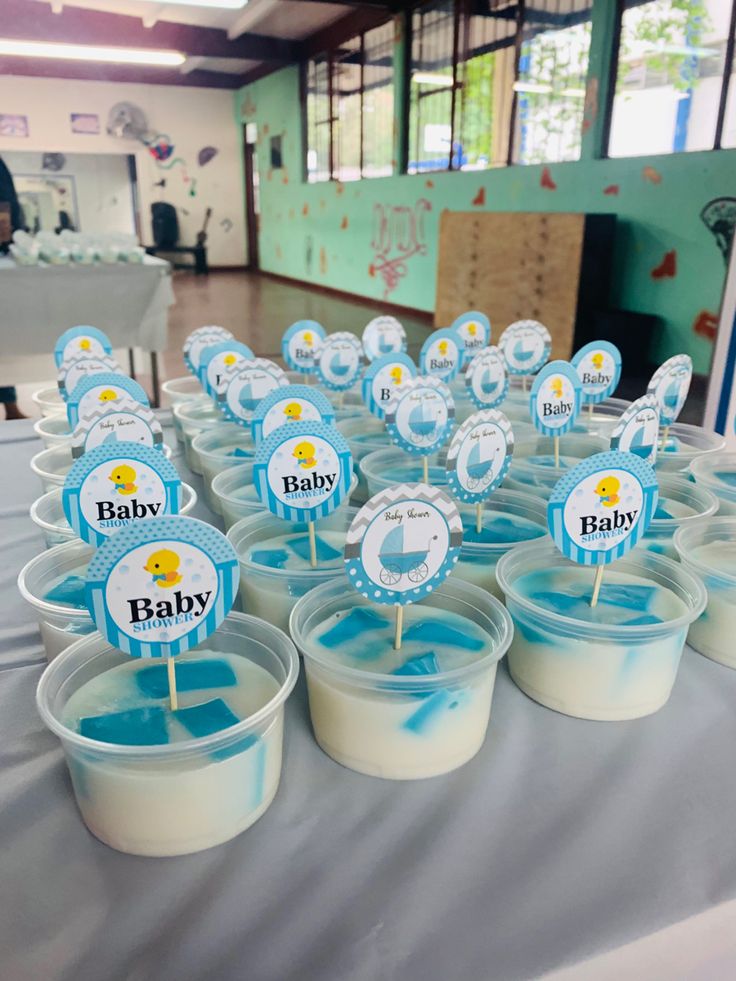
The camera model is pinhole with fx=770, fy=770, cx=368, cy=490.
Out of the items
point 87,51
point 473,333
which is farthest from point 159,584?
point 87,51

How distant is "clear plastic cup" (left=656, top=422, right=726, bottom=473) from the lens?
1.62 meters

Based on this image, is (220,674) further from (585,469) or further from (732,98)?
(732,98)

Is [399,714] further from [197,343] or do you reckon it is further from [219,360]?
[197,343]

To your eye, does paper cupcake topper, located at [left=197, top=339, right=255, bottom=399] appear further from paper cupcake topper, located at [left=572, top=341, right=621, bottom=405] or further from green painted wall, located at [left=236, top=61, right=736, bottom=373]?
green painted wall, located at [left=236, top=61, right=736, bottom=373]

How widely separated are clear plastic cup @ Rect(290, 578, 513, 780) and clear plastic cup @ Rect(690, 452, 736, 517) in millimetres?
680

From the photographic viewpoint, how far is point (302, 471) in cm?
116

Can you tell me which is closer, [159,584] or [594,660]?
[159,584]

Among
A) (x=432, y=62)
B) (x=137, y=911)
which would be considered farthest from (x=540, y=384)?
(x=432, y=62)

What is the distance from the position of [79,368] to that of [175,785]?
1282mm

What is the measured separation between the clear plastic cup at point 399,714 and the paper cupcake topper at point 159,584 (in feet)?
0.46

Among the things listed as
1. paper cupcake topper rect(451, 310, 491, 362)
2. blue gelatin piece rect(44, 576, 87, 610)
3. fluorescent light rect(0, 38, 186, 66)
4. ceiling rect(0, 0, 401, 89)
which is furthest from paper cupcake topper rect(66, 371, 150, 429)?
fluorescent light rect(0, 38, 186, 66)

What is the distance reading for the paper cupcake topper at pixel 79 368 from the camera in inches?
70.5

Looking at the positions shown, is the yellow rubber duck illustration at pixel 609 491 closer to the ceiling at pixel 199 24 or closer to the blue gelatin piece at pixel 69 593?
the blue gelatin piece at pixel 69 593

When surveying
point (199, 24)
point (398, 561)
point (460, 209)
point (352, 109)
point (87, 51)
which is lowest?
point (398, 561)
